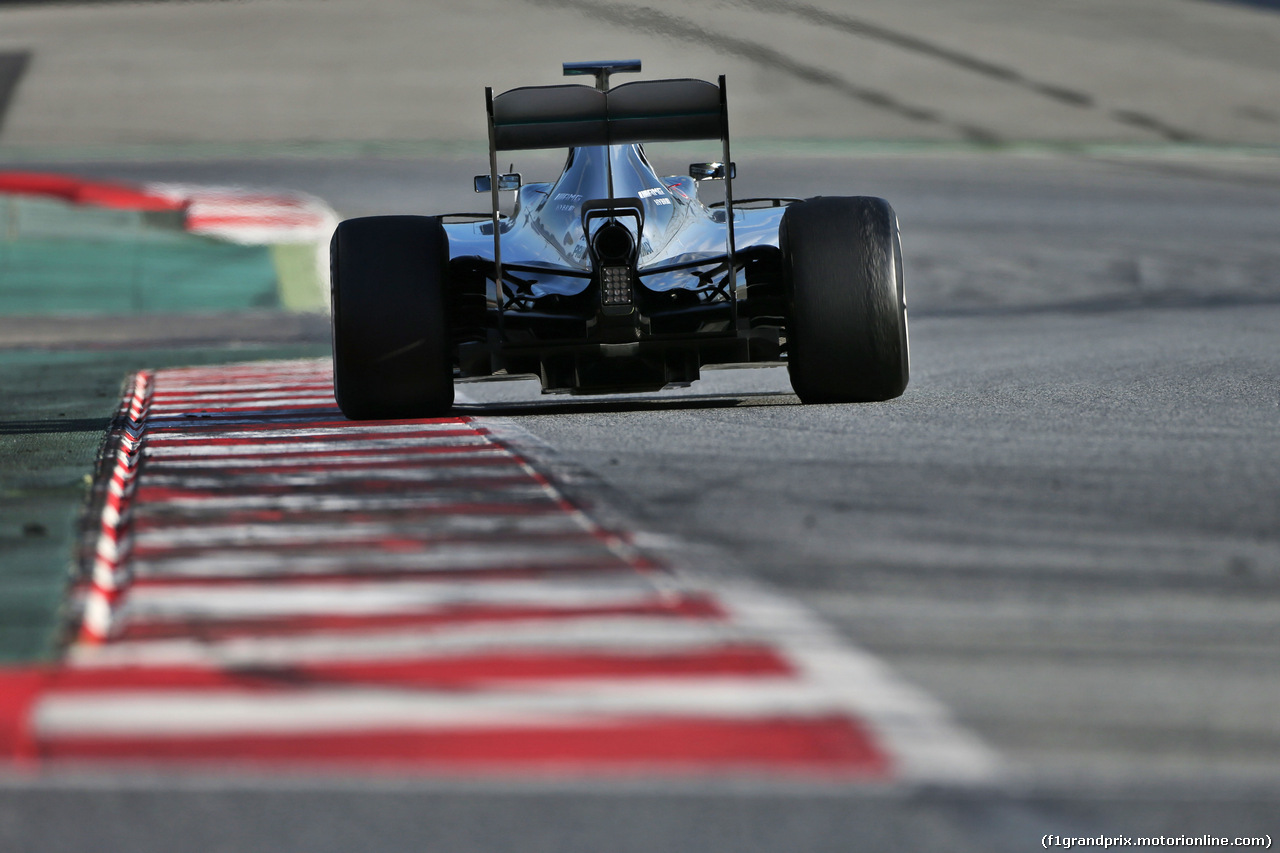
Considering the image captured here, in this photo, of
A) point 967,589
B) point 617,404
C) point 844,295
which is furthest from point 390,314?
point 967,589

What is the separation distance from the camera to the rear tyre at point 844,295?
8.79 meters

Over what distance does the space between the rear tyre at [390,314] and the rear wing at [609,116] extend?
335mm

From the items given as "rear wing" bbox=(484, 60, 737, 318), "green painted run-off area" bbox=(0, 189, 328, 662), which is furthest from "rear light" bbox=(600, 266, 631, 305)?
"green painted run-off area" bbox=(0, 189, 328, 662)

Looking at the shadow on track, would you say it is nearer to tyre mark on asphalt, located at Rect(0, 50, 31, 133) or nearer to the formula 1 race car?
the formula 1 race car

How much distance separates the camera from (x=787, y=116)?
37.1 m

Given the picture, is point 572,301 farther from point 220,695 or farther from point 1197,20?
point 1197,20

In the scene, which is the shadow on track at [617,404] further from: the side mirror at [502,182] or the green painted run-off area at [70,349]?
the green painted run-off area at [70,349]

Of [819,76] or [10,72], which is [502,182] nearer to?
[819,76]

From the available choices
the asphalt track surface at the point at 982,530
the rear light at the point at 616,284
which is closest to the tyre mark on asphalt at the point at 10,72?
the asphalt track surface at the point at 982,530

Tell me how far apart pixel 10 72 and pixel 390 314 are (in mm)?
36431

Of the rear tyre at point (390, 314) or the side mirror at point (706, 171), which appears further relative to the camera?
the side mirror at point (706, 171)

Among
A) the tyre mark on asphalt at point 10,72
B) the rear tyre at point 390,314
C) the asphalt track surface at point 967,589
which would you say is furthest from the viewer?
the tyre mark on asphalt at point 10,72

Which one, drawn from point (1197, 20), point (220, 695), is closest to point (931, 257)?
point (220, 695)

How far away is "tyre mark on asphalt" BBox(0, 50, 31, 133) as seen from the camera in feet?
127
